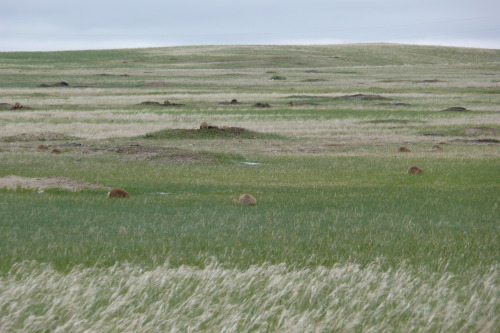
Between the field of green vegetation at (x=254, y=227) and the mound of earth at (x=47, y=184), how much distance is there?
122 millimetres

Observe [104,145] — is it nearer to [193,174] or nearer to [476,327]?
[193,174]

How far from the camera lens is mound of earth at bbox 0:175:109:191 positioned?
60.0 feet

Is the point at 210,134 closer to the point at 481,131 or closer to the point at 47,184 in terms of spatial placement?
the point at 481,131

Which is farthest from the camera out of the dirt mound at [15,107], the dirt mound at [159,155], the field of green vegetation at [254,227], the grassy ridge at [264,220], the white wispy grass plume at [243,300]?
the dirt mound at [15,107]

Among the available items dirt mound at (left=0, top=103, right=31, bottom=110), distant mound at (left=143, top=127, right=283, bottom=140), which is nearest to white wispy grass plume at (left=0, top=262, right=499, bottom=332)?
distant mound at (left=143, top=127, right=283, bottom=140)

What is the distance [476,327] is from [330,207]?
9.18 metres

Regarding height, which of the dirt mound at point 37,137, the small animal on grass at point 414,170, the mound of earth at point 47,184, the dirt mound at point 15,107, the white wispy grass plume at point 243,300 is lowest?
the dirt mound at point 15,107

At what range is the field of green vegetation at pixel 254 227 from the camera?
738 cm

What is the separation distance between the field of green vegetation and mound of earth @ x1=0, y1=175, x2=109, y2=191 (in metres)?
0.12

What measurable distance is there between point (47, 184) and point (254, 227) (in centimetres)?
731

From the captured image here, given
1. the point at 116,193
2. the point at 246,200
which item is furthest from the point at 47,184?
the point at 246,200

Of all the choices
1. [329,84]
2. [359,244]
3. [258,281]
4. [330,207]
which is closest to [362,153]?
[330,207]

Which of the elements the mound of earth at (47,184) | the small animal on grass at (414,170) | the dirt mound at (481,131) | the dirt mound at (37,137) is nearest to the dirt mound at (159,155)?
the small animal on grass at (414,170)

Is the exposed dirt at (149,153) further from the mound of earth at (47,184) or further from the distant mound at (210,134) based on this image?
the mound of earth at (47,184)
